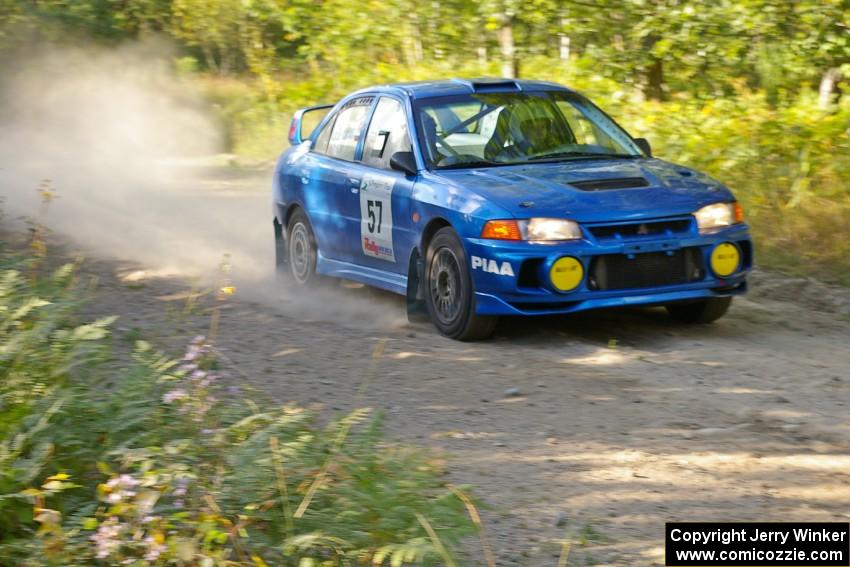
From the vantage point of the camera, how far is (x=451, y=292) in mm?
8750

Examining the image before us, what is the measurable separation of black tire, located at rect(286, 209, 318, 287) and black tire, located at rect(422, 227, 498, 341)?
6.55 ft

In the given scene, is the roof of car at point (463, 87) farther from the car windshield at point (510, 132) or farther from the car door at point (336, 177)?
the car door at point (336, 177)

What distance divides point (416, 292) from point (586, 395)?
88.9 inches

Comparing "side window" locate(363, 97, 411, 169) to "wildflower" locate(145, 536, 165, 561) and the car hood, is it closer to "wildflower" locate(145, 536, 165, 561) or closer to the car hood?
the car hood

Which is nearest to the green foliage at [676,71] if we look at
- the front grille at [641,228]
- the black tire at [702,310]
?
the black tire at [702,310]

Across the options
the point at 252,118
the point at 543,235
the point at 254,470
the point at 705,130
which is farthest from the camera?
the point at 252,118

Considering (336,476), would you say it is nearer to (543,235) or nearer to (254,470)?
(254,470)

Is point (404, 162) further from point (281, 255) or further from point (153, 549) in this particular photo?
point (153, 549)

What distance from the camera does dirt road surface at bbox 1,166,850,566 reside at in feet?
17.6

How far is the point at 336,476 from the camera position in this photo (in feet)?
16.4

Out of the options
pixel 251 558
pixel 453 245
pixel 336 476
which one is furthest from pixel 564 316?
pixel 251 558

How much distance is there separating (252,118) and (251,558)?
2103 cm

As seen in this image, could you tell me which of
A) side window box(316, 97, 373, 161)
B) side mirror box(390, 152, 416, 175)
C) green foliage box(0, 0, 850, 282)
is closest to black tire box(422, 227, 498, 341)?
side mirror box(390, 152, 416, 175)

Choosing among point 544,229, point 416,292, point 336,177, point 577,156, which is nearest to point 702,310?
point 577,156
